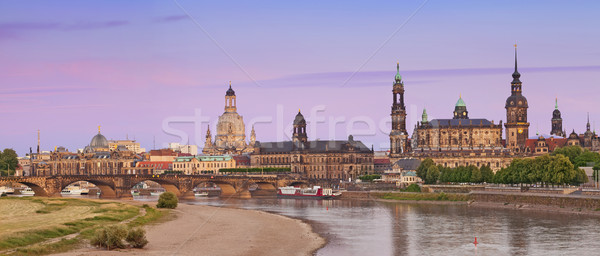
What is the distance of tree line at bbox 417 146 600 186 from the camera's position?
12031 centimetres

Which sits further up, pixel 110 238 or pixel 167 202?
pixel 167 202

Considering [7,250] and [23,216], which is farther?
[23,216]

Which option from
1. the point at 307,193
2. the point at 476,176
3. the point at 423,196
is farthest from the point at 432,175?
the point at 423,196

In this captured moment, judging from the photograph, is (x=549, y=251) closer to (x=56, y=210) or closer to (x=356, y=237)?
(x=356, y=237)

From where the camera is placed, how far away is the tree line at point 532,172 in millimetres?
120312

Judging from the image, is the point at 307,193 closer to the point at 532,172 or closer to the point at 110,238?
the point at 532,172

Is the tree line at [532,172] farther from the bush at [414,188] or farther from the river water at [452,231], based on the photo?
the river water at [452,231]

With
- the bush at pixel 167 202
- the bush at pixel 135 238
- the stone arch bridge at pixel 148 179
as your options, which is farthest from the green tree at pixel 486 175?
the bush at pixel 135 238

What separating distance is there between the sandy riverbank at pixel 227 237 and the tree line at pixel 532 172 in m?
41.3

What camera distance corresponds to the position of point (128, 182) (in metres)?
155

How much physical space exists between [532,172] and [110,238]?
8139 centimetres

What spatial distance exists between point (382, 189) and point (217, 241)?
9740 centimetres

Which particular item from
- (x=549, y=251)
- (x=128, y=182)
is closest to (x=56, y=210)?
(x=549, y=251)

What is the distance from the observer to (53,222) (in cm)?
7494
